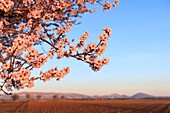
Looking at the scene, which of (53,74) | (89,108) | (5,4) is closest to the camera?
(5,4)

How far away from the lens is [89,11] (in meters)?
10.1

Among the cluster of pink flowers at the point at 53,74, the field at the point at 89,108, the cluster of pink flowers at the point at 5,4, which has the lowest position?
the cluster of pink flowers at the point at 53,74

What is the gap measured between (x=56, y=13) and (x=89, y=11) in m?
2.01

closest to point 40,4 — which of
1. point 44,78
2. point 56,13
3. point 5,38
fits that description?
point 56,13

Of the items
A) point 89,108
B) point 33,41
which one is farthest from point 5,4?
point 89,108

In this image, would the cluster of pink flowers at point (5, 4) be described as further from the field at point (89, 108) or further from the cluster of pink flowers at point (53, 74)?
the field at point (89, 108)

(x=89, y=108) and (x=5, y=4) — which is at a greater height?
(x=89, y=108)

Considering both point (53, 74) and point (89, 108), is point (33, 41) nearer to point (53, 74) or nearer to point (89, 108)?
point (53, 74)

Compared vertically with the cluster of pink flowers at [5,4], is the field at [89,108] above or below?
above

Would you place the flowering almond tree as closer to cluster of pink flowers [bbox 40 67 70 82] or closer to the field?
cluster of pink flowers [bbox 40 67 70 82]

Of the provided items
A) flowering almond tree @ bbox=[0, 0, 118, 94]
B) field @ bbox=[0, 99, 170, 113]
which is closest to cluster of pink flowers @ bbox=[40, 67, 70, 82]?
flowering almond tree @ bbox=[0, 0, 118, 94]

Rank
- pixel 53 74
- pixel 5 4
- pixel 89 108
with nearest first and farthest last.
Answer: pixel 5 4
pixel 53 74
pixel 89 108

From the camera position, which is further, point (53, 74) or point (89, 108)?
point (89, 108)

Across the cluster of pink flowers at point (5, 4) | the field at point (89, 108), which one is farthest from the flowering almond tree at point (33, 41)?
the field at point (89, 108)
